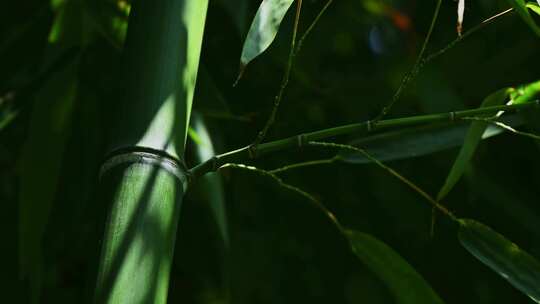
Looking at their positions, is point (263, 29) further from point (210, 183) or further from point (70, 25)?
point (70, 25)

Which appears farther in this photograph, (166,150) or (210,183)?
(210,183)

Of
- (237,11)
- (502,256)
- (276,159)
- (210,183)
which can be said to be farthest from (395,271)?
(276,159)

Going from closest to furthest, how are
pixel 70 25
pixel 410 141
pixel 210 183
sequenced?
pixel 410 141 → pixel 210 183 → pixel 70 25

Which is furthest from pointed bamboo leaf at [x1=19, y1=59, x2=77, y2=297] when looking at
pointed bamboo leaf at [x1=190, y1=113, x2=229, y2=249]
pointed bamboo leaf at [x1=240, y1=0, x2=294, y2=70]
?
pointed bamboo leaf at [x1=240, y1=0, x2=294, y2=70]

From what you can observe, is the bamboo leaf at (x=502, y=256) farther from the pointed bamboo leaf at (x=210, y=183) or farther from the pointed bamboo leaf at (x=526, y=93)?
the pointed bamboo leaf at (x=210, y=183)

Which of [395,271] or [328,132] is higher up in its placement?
[328,132]

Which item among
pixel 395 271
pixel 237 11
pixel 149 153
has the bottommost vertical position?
pixel 395 271

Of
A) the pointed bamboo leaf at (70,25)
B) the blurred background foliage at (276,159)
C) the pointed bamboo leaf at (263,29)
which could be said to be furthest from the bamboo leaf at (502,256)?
the pointed bamboo leaf at (70,25)

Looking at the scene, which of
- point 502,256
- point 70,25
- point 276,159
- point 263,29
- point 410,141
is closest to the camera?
point 263,29
